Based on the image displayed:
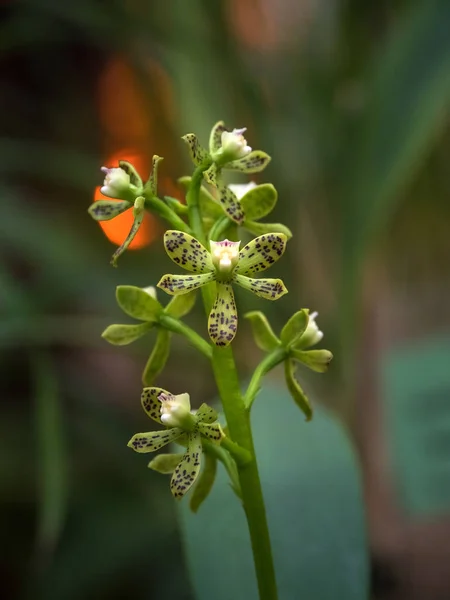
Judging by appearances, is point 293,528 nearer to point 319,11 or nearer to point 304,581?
point 304,581

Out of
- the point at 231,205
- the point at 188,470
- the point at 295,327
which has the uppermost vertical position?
the point at 231,205

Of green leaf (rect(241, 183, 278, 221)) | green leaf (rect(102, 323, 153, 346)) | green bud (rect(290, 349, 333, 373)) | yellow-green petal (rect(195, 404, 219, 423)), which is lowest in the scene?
yellow-green petal (rect(195, 404, 219, 423))

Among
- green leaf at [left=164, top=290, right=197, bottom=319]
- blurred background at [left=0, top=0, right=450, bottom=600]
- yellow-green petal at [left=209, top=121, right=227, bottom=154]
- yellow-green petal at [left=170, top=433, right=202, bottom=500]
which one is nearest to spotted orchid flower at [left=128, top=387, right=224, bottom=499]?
yellow-green petal at [left=170, top=433, right=202, bottom=500]

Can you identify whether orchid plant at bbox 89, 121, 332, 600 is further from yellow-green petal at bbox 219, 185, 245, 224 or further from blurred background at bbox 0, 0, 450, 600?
blurred background at bbox 0, 0, 450, 600

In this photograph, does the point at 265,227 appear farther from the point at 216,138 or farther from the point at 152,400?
the point at 152,400

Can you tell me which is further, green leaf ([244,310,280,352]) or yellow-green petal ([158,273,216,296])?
green leaf ([244,310,280,352])

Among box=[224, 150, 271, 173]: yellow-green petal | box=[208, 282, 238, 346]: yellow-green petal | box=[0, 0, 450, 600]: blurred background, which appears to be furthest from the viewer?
box=[0, 0, 450, 600]: blurred background

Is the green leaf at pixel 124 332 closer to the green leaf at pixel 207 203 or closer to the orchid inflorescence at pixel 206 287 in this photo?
the orchid inflorescence at pixel 206 287

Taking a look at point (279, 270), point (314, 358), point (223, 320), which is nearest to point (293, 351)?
point (314, 358)
